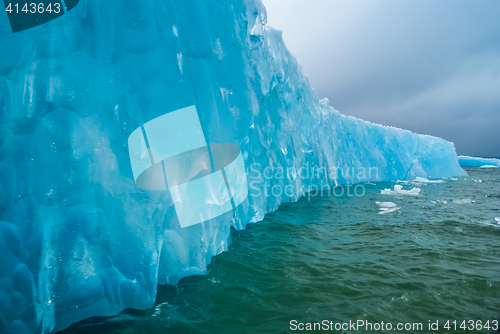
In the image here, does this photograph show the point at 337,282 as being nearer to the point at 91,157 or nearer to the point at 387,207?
the point at 91,157

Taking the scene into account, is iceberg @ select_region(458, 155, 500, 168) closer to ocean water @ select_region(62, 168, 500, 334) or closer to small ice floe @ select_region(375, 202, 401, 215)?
small ice floe @ select_region(375, 202, 401, 215)

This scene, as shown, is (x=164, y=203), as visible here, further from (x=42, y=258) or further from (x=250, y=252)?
(x=250, y=252)

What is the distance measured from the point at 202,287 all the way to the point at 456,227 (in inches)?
231

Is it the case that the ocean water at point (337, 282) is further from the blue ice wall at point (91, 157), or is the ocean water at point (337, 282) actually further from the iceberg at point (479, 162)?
the iceberg at point (479, 162)

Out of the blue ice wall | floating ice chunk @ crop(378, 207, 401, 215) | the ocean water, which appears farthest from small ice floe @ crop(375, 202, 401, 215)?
the blue ice wall

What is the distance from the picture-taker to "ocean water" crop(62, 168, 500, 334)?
263cm

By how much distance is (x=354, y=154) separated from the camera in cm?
1572

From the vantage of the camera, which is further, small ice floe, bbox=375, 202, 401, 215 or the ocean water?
small ice floe, bbox=375, 202, 401, 215

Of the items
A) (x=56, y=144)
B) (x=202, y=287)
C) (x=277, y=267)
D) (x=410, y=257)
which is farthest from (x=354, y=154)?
(x=56, y=144)

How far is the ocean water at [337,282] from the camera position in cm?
263

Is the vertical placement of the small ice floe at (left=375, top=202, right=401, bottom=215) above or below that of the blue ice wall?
below

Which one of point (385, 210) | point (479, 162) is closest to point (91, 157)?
point (385, 210)

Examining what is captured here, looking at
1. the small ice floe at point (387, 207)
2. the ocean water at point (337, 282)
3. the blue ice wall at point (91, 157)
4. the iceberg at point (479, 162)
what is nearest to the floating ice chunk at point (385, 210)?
the small ice floe at point (387, 207)

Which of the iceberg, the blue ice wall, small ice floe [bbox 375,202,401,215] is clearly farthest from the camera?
the iceberg
